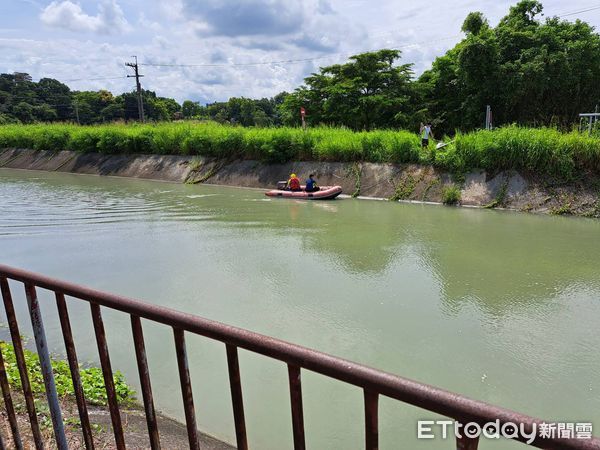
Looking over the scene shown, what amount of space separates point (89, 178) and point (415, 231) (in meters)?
17.5

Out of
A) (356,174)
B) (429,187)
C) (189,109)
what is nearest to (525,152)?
(429,187)

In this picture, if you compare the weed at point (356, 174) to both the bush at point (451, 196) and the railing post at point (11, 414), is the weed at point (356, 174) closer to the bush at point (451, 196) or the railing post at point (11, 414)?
the bush at point (451, 196)

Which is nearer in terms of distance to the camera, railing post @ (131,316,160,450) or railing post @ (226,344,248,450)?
railing post @ (226,344,248,450)

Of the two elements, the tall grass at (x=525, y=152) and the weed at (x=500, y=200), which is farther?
the weed at (x=500, y=200)

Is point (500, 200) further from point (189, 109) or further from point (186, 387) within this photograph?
point (189, 109)

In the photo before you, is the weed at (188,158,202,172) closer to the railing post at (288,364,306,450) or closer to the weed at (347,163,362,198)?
the weed at (347,163,362,198)

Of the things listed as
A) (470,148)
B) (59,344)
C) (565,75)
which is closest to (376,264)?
(59,344)

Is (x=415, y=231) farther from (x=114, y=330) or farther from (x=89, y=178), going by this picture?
(x=89, y=178)

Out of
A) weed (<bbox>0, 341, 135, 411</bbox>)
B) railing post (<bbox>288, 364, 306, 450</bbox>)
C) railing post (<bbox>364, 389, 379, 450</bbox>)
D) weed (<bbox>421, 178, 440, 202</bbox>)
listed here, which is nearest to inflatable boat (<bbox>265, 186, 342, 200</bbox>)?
weed (<bbox>421, 178, 440, 202</bbox>)

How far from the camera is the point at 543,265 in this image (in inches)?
303

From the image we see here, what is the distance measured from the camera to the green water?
393 centimetres

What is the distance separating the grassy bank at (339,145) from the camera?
494 inches

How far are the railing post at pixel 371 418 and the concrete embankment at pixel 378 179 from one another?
497 inches

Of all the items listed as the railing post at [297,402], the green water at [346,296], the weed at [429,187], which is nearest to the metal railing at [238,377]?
the railing post at [297,402]
